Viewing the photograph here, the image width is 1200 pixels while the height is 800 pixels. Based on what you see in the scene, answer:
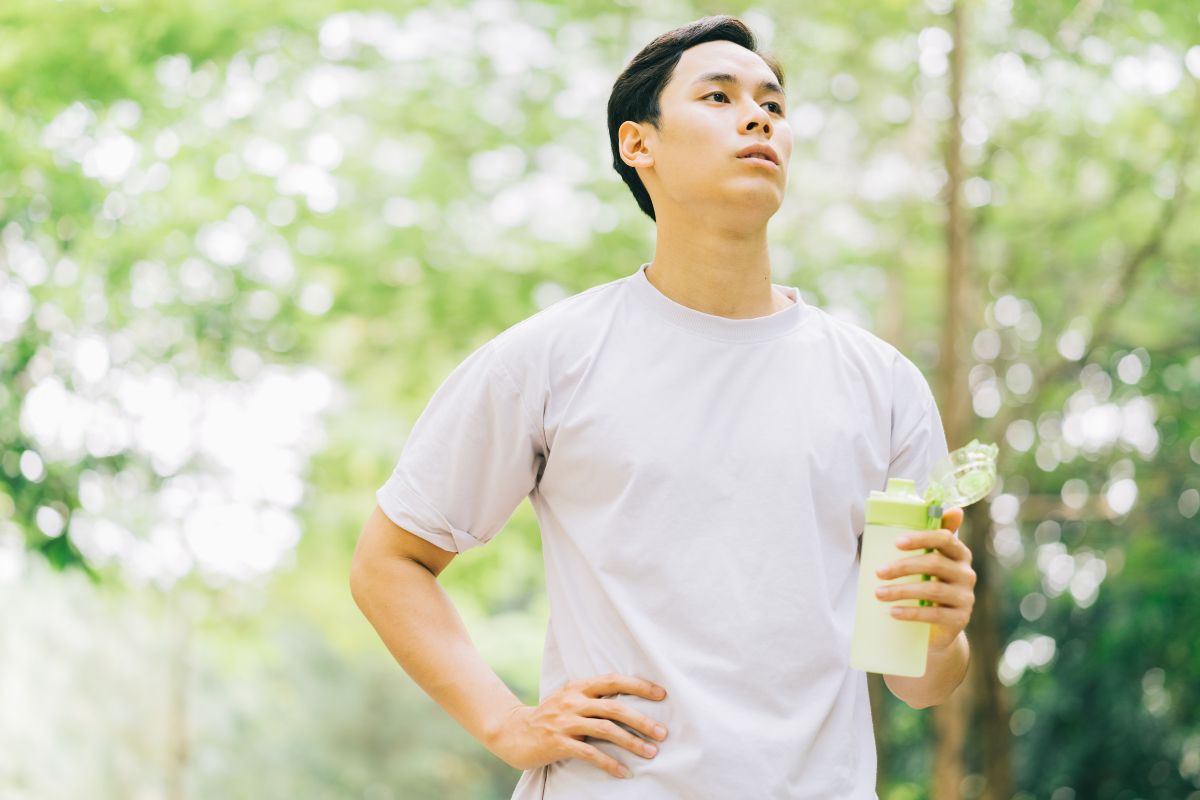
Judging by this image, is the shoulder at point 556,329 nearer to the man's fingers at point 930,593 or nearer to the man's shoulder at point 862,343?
the man's shoulder at point 862,343

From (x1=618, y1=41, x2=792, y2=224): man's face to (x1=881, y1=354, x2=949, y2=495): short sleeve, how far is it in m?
0.36

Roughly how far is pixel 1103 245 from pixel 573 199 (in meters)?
3.50

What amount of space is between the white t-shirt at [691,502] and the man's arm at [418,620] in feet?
0.18

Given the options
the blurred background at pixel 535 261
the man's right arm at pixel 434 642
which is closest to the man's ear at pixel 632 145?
the man's right arm at pixel 434 642

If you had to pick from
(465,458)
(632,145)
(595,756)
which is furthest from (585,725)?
(632,145)

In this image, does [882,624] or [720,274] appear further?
[720,274]

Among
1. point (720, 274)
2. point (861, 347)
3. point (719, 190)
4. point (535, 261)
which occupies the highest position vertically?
point (719, 190)

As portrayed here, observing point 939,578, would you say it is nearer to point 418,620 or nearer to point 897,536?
point 897,536

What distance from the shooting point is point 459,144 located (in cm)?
852

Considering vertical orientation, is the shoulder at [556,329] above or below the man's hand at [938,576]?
above

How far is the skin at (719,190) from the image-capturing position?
211 centimetres

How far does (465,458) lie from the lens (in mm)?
2043

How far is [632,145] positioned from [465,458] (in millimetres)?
653

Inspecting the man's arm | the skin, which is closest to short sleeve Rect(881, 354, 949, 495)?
the skin
